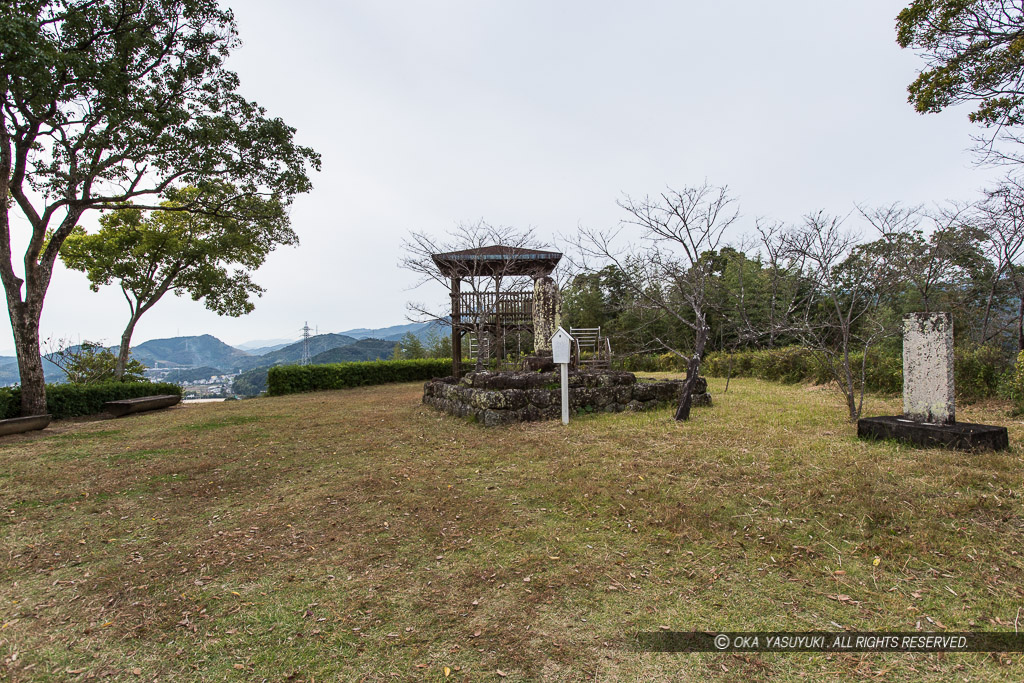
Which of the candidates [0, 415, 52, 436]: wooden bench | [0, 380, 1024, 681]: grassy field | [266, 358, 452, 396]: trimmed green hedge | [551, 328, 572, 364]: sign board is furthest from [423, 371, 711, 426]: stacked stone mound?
[266, 358, 452, 396]: trimmed green hedge

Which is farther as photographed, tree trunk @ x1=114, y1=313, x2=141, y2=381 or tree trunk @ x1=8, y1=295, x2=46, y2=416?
tree trunk @ x1=114, y1=313, x2=141, y2=381

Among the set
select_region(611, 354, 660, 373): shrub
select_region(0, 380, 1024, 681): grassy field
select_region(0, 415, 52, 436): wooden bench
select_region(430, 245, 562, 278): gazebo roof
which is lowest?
select_region(0, 380, 1024, 681): grassy field

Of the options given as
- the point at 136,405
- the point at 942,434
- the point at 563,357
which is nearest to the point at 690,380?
the point at 563,357

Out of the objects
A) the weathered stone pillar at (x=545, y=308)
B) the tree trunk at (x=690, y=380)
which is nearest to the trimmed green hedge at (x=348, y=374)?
the weathered stone pillar at (x=545, y=308)

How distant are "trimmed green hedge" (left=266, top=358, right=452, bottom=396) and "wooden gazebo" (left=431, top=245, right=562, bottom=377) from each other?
4177mm

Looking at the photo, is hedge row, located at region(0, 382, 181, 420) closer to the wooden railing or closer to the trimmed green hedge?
the trimmed green hedge

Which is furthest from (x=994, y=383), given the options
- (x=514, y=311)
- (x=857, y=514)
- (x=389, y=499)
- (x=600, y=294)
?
(x=600, y=294)

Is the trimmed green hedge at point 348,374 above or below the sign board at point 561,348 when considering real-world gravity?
Answer: below

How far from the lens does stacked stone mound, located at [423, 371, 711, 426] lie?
23.9 feet

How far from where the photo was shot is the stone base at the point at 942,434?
4.34m

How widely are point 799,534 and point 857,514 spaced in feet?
1.69

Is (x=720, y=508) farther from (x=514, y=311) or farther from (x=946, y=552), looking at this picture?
(x=514, y=311)

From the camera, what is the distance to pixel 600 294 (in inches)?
909

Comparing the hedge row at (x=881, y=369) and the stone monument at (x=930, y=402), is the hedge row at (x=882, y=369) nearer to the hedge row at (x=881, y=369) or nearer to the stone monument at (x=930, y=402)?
the hedge row at (x=881, y=369)
